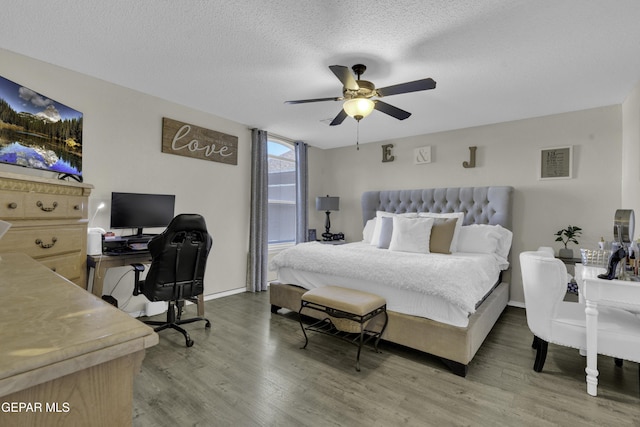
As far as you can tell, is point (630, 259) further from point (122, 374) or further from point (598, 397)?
point (122, 374)

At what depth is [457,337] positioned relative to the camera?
221 cm

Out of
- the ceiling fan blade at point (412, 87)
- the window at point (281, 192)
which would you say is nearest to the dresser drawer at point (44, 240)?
the ceiling fan blade at point (412, 87)

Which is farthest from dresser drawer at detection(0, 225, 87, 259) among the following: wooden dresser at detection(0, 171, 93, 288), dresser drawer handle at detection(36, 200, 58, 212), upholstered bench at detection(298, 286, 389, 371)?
upholstered bench at detection(298, 286, 389, 371)

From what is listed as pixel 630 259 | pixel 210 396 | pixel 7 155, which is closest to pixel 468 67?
pixel 630 259

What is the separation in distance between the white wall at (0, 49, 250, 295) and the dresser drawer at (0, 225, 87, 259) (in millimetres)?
855

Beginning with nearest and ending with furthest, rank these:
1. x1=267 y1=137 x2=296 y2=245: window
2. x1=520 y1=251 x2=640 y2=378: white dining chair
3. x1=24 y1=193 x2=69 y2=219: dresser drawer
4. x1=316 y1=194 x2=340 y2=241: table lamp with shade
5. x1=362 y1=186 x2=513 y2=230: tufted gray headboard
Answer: x1=24 y1=193 x2=69 y2=219: dresser drawer → x1=520 y1=251 x2=640 y2=378: white dining chair → x1=362 y1=186 x2=513 y2=230: tufted gray headboard → x1=267 y1=137 x2=296 y2=245: window → x1=316 y1=194 x2=340 y2=241: table lamp with shade

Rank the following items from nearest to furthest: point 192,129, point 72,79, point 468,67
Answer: point 468,67, point 72,79, point 192,129

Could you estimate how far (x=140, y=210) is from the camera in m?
3.13

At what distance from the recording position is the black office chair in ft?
8.49

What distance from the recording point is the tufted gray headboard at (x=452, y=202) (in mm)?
3861

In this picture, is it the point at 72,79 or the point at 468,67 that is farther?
the point at 72,79

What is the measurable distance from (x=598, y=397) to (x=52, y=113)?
15.0ft

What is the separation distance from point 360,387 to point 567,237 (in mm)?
3196

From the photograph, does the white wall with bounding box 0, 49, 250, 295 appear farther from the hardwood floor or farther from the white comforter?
the hardwood floor
